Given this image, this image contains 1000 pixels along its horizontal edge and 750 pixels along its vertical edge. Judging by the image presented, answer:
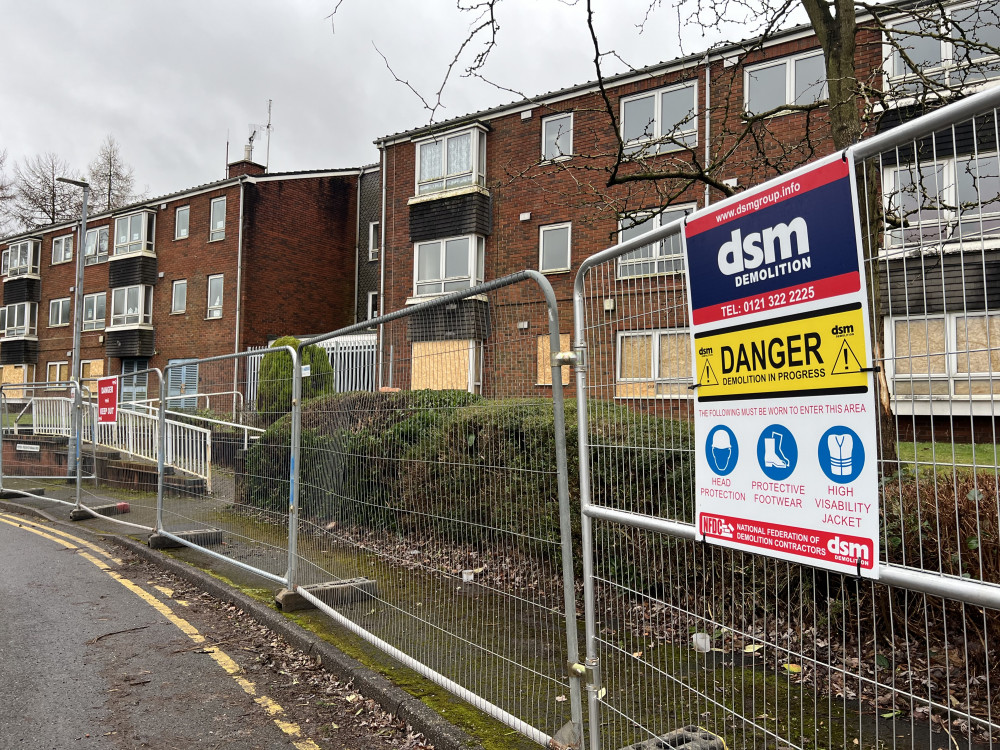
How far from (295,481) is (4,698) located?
7.80 feet

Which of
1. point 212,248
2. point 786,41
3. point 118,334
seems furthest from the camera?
point 118,334

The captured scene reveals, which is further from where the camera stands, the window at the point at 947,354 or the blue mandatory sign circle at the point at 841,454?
the blue mandatory sign circle at the point at 841,454

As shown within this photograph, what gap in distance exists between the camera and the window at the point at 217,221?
28.4 meters

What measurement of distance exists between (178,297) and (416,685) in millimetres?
28980

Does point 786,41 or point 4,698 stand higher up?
point 786,41

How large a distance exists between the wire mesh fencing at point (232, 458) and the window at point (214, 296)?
20110 mm

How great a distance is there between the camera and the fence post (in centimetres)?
610

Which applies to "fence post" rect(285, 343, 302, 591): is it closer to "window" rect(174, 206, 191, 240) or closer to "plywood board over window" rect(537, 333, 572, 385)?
"plywood board over window" rect(537, 333, 572, 385)

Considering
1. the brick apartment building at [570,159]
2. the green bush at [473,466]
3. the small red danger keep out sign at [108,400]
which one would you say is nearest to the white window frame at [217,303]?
the brick apartment building at [570,159]

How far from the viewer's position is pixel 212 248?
28.7 meters

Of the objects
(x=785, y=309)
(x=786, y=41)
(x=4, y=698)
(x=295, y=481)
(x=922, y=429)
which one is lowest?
(x=4, y=698)

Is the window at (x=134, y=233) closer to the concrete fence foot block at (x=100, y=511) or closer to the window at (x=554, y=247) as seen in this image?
the window at (x=554, y=247)

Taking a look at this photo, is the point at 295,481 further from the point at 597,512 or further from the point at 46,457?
the point at 46,457

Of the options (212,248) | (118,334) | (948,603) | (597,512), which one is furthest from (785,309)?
(118,334)
